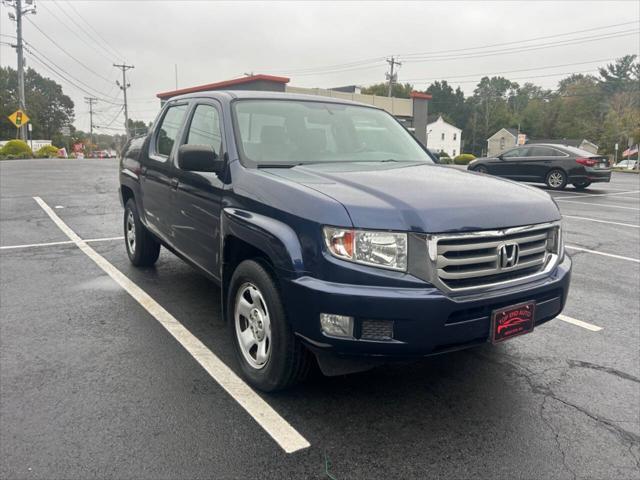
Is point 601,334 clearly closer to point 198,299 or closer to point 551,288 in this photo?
point 551,288

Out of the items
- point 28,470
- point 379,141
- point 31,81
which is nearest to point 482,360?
point 379,141

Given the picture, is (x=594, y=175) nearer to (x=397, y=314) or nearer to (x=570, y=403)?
(x=570, y=403)

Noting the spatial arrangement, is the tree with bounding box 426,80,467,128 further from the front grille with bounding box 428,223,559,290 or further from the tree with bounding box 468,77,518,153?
the front grille with bounding box 428,223,559,290

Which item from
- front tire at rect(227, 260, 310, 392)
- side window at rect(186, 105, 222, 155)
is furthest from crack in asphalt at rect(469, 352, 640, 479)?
side window at rect(186, 105, 222, 155)

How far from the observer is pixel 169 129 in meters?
4.99

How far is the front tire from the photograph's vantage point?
293 cm

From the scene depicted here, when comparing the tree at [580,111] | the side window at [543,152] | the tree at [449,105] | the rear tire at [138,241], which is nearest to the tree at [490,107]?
the tree at [449,105]

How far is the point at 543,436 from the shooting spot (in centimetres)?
286

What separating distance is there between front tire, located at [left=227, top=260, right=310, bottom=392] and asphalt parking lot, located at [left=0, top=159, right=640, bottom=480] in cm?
19

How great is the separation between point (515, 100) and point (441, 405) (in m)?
139

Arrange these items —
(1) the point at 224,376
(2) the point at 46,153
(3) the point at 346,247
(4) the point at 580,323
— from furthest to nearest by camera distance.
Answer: (2) the point at 46,153, (4) the point at 580,323, (1) the point at 224,376, (3) the point at 346,247

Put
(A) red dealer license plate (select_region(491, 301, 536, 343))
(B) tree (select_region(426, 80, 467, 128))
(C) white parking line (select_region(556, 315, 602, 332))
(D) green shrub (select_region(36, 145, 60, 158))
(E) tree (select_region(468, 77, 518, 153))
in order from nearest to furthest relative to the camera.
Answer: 1. (A) red dealer license plate (select_region(491, 301, 536, 343))
2. (C) white parking line (select_region(556, 315, 602, 332))
3. (D) green shrub (select_region(36, 145, 60, 158))
4. (E) tree (select_region(468, 77, 518, 153))
5. (B) tree (select_region(426, 80, 467, 128))

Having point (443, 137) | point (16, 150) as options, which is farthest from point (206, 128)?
point (443, 137)

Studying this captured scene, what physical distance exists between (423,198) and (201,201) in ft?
5.90
